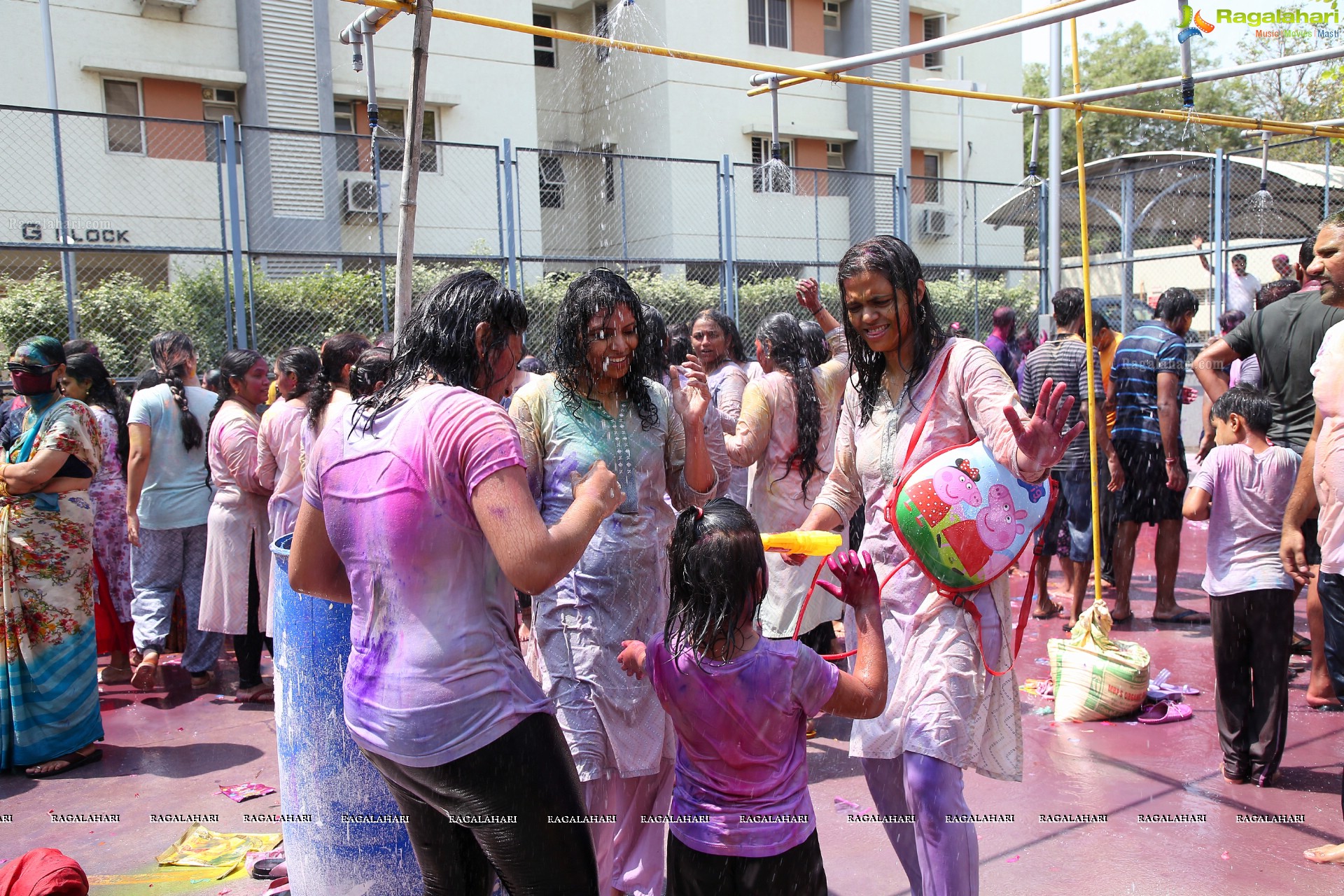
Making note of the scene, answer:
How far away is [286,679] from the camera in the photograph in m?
3.35

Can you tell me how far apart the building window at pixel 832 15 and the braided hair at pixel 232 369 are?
70.7ft

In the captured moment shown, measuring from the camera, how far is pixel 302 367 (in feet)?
18.1

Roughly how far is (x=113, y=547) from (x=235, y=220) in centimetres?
369

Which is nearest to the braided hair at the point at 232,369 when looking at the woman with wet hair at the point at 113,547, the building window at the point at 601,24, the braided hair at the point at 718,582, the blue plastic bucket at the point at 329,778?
the woman with wet hair at the point at 113,547

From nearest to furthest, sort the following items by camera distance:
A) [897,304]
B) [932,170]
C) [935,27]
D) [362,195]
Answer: [897,304] → [362,195] → [932,170] → [935,27]

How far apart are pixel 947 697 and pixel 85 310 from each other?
1165cm

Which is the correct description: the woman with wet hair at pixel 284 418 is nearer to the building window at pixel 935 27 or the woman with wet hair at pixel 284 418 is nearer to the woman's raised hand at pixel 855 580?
the woman's raised hand at pixel 855 580

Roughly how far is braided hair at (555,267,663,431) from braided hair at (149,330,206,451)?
3.86 m

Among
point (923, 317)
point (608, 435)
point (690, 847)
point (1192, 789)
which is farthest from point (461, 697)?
point (1192, 789)

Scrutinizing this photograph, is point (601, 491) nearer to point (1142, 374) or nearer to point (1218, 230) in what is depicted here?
point (1142, 374)

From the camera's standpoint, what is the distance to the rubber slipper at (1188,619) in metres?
7.03

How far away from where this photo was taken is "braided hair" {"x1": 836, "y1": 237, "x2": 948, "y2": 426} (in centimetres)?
306

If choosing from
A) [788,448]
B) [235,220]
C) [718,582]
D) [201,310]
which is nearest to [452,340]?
[718,582]

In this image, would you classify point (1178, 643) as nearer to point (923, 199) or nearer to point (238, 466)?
point (238, 466)
